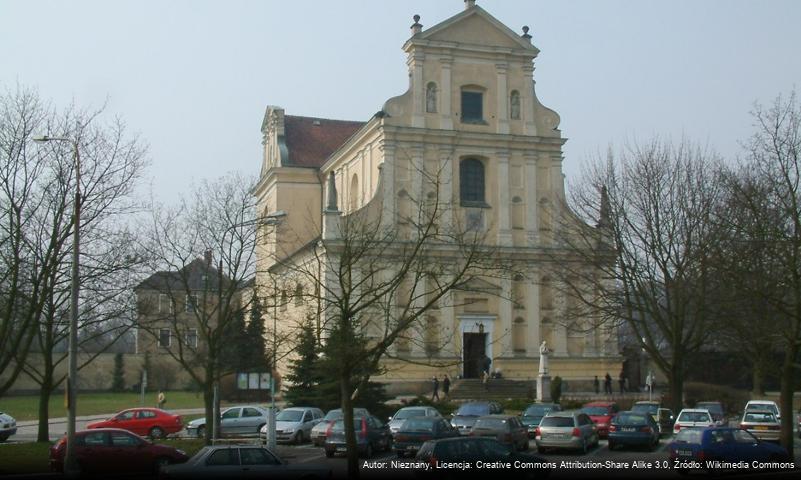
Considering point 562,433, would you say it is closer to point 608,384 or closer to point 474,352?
point 608,384

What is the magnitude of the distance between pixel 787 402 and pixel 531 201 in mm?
30709

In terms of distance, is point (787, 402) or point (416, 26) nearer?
point (787, 402)

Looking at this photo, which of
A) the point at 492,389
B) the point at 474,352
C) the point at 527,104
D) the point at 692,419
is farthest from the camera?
the point at 527,104

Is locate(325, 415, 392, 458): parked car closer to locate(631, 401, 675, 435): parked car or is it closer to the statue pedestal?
locate(631, 401, 675, 435): parked car

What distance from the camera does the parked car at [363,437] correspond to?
30.3 m

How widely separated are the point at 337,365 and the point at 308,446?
1404 centimetres

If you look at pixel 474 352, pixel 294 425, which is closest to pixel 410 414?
pixel 294 425

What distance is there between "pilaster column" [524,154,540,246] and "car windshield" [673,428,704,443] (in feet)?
115

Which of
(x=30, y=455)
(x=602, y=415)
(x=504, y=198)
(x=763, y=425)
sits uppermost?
(x=504, y=198)

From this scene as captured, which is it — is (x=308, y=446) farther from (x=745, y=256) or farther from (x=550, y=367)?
(x=550, y=367)

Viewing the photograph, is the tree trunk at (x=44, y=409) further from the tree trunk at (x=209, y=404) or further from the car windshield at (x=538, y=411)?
the car windshield at (x=538, y=411)

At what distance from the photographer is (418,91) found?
5931 centimetres

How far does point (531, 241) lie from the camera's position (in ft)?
198

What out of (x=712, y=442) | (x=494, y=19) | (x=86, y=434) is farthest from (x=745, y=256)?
(x=494, y=19)
